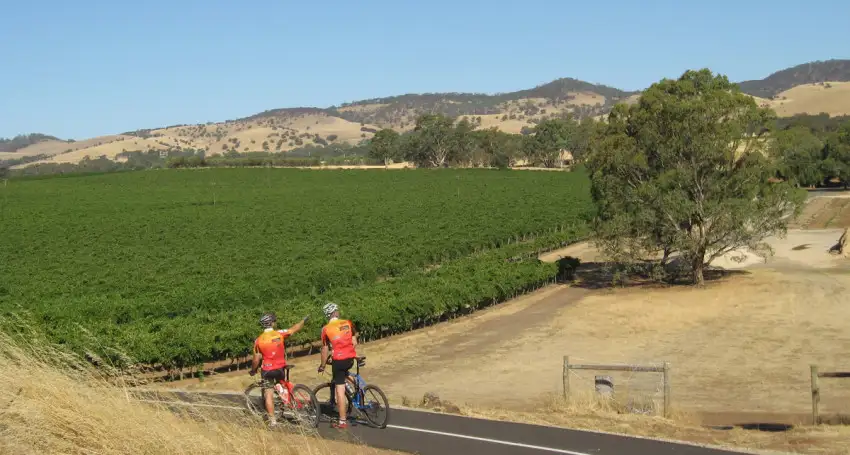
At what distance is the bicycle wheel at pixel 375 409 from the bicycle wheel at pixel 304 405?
0.74 metres

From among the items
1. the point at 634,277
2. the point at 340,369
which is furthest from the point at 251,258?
the point at 340,369

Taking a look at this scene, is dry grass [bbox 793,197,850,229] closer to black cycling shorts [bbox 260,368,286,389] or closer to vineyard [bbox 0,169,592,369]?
vineyard [bbox 0,169,592,369]

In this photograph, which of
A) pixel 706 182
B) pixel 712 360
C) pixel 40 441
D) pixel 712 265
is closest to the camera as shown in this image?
pixel 40 441

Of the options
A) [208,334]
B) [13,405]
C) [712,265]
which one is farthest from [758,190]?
[13,405]

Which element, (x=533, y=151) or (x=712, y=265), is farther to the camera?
(x=533, y=151)

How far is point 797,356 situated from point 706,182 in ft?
46.1

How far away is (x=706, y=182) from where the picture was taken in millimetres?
39125

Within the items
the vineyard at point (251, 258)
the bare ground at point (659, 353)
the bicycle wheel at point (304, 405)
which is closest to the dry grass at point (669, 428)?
the bare ground at point (659, 353)

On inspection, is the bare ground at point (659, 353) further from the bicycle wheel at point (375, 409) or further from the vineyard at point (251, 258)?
the bicycle wheel at point (375, 409)

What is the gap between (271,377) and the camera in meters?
13.2

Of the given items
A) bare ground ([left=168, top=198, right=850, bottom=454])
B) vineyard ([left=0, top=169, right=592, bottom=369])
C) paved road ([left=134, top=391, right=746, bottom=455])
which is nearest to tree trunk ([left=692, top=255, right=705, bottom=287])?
bare ground ([left=168, top=198, right=850, bottom=454])

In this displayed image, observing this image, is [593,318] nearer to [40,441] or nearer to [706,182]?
[706,182]

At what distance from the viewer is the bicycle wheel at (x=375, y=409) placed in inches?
532

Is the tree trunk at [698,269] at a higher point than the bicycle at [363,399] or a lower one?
lower
